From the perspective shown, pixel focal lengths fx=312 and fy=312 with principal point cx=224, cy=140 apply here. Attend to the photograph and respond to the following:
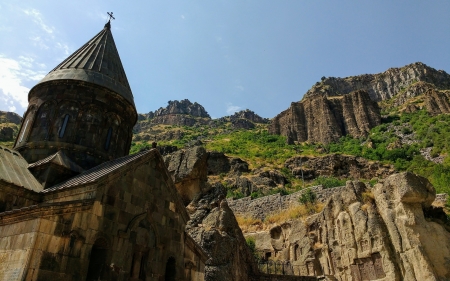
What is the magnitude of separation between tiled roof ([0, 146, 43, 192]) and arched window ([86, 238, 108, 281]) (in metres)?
2.58

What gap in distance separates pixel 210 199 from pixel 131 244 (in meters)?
7.91

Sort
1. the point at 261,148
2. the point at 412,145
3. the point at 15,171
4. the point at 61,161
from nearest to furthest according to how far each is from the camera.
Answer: the point at 15,171, the point at 61,161, the point at 412,145, the point at 261,148

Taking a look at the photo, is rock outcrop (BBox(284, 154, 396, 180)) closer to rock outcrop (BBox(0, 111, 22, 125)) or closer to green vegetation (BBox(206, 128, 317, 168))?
green vegetation (BBox(206, 128, 317, 168))

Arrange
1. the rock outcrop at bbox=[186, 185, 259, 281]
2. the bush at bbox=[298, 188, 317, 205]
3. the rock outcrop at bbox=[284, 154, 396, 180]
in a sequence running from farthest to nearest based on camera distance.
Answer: the rock outcrop at bbox=[284, 154, 396, 180]
the bush at bbox=[298, 188, 317, 205]
the rock outcrop at bbox=[186, 185, 259, 281]

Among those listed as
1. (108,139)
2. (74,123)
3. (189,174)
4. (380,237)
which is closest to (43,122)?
(74,123)

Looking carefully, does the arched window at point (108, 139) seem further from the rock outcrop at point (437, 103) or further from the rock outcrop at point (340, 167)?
the rock outcrop at point (437, 103)

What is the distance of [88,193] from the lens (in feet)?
20.9

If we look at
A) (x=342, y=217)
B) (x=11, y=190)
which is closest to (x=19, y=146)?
(x=11, y=190)

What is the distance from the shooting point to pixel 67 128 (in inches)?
385

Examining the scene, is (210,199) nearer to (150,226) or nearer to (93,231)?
(150,226)

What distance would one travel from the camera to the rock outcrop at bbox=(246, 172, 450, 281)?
12.1 metres

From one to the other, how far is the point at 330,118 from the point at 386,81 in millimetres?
38664

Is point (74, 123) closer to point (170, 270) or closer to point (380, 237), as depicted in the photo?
point (170, 270)

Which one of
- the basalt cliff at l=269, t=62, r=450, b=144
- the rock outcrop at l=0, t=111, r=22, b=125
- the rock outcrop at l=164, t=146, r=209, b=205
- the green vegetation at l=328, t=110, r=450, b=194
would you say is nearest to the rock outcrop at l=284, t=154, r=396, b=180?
the green vegetation at l=328, t=110, r=450, b=194
